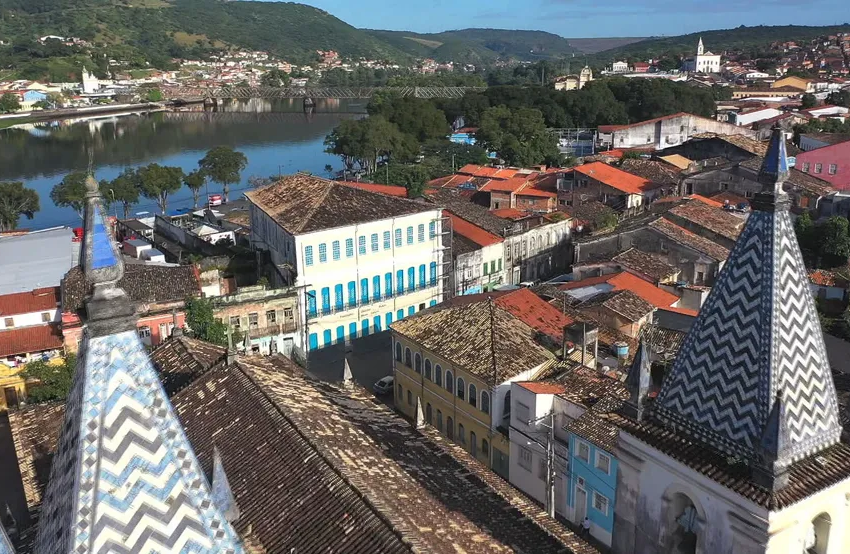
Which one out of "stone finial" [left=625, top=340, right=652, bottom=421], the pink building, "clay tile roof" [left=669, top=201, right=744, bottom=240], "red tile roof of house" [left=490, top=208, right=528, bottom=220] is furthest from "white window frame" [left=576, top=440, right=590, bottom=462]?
the pink building

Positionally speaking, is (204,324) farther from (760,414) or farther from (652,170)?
(652,170)

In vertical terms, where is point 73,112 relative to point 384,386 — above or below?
above

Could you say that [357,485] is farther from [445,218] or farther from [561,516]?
[445,218]

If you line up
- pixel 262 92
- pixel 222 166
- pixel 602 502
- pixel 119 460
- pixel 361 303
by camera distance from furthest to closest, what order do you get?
pixel 262 92
pixel 222 166
pixel 361 303
pixel 602 502
pixel 119 460

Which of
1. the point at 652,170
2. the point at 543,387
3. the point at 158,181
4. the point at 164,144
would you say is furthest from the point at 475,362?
the point at 164,144

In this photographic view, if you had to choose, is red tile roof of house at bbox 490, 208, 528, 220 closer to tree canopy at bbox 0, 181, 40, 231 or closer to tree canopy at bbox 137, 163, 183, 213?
tree canopy at bbox 137, 163, 183, 213

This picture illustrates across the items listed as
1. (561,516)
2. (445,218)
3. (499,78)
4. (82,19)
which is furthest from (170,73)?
(561,516)

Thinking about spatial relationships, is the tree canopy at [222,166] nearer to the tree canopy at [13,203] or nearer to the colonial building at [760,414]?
the tree canopy at [13,203]
